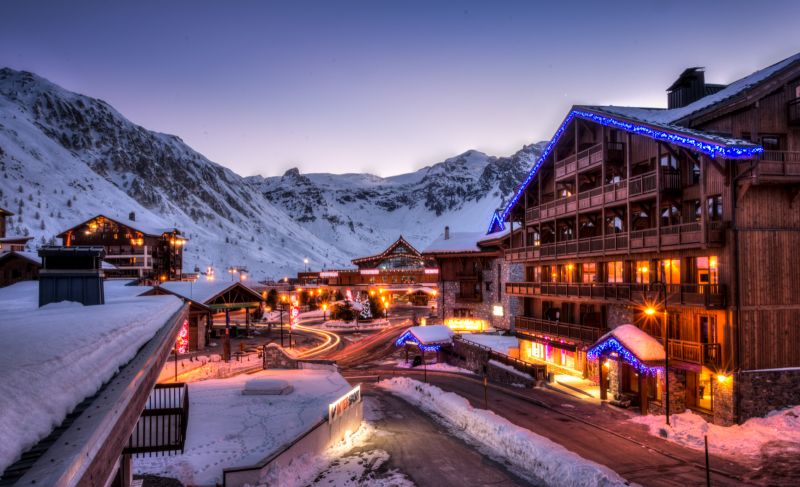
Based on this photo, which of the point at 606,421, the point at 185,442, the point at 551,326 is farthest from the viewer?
the point at 551,326

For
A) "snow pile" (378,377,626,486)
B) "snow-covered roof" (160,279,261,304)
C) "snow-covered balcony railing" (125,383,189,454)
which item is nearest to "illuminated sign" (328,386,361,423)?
"snow pile" (378,377,626,486)

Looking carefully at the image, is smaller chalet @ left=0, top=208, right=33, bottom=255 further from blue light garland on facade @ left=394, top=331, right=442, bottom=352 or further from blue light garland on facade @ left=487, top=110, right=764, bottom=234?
blue light garland on facade @ left=487, top=110, right=764, bottom=234

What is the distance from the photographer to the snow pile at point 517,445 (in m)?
15.4

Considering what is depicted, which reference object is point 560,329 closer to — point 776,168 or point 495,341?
point 495,341

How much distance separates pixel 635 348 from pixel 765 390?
16.9 ft

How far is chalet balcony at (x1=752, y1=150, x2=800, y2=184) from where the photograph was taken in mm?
20906

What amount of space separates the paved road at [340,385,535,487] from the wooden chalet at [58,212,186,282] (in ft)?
226

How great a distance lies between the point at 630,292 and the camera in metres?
26.3

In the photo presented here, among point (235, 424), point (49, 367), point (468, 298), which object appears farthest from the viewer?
point (468, 298)

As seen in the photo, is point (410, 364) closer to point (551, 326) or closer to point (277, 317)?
point (551, 326)

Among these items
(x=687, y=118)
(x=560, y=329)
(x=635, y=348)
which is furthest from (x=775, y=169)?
(x=560, y=329)

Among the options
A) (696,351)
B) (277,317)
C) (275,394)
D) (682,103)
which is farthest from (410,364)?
(277,317)

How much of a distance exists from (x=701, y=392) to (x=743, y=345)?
3.45 m

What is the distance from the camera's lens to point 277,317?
250 ft
